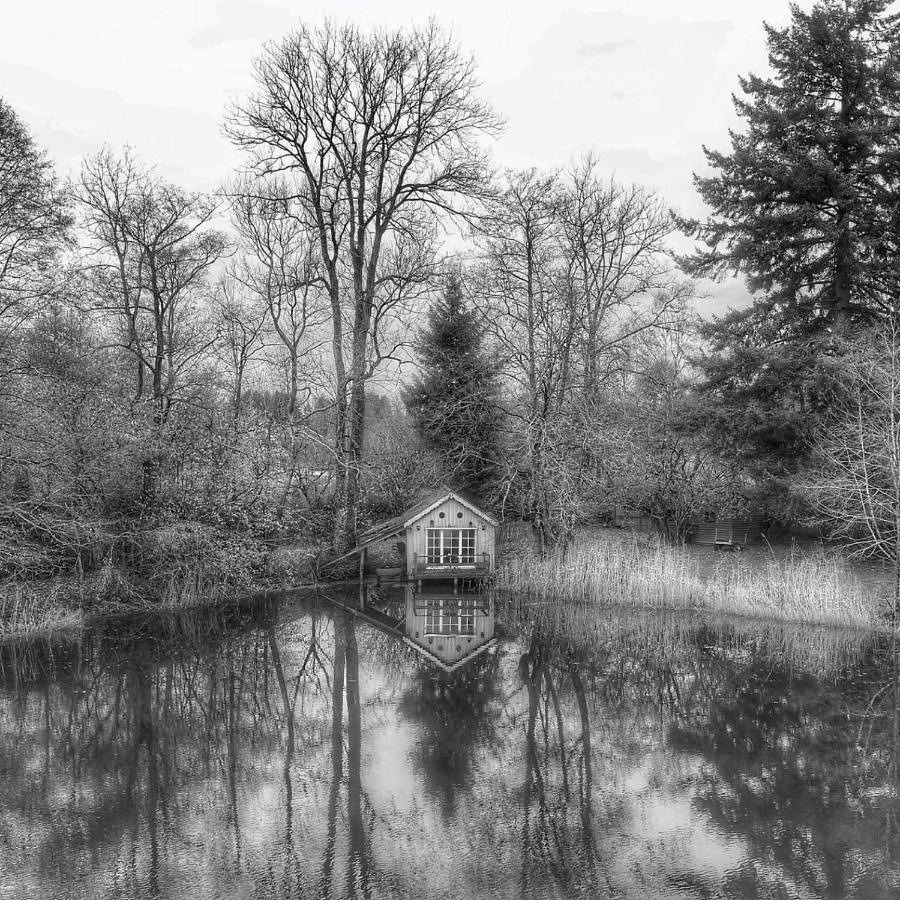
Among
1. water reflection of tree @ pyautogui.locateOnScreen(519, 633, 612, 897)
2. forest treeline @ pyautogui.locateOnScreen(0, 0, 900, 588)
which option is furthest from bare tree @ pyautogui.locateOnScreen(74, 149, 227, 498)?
water reflection of tree @ pyautogui.locateOnScreen(519, 633, 612, 897)

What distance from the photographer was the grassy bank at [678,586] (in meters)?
Result: 15.5

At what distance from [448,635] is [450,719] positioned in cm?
508

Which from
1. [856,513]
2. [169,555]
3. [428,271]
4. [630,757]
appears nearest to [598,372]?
[428,271]

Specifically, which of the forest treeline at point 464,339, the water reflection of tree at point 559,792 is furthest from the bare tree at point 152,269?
the water reflection of tree at point 559,792

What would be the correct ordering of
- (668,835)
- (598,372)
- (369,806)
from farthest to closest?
(598,372) < (369,806) < (668,835)

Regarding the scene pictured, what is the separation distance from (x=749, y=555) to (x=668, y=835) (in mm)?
15447

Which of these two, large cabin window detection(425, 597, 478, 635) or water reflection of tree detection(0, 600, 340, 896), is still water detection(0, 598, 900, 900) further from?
large cabin window detection(425, 597, 478, 635)

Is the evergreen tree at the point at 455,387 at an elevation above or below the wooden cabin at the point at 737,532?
above

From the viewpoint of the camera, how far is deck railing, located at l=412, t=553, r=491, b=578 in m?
20.8

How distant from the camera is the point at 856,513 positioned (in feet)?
57.2

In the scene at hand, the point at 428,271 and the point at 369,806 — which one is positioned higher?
the point at 428,271

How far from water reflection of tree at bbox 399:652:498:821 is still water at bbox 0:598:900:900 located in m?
0.05

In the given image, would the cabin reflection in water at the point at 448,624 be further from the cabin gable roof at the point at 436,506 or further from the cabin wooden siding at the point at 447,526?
the cabin gable roof at the point at 436,506

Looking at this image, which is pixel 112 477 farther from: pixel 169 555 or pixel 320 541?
pixel 320 541
